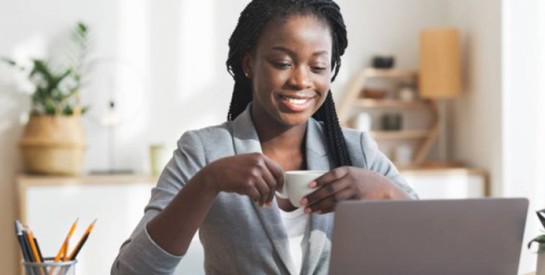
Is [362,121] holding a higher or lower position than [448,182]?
higher

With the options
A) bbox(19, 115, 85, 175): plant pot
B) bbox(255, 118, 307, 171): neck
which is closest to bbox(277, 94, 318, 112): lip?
bbox(255, 118, 307, 171): neck

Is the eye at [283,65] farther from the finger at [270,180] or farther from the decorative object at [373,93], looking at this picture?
the decorative object at [373,93]

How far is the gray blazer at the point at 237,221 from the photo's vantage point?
1647 mm

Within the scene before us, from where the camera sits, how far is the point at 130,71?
4.23m

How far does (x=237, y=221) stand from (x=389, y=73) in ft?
9.45

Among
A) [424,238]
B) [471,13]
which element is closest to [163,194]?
[424,238]

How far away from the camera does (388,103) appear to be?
447 cm

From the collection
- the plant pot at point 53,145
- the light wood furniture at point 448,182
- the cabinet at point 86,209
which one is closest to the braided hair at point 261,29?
the cabinet at point 86,209

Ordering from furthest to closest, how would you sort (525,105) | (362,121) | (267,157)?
1. (362,121)
2. (525,105)
3. (267,157)

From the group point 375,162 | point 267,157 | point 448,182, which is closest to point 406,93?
point 448,182

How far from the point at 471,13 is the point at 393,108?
57 cm

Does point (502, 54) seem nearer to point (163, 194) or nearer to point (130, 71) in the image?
point (130, 71)

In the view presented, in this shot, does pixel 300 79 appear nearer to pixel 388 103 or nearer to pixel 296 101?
pixel 296 101

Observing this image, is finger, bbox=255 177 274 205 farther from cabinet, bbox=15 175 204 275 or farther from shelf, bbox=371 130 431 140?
shelf, bbox=371 130 431 140
